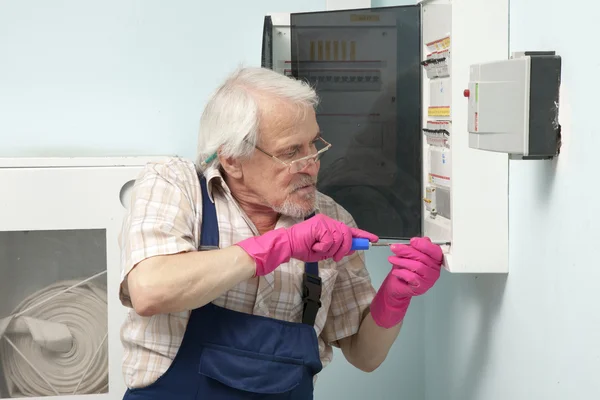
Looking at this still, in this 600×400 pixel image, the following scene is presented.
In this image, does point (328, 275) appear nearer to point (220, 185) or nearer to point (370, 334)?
point (370, 334)

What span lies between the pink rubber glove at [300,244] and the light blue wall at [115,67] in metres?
0.87

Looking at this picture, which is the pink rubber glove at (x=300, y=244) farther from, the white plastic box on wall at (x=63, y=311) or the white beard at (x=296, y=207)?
the white plastic box on wall at (x=63, y=311)

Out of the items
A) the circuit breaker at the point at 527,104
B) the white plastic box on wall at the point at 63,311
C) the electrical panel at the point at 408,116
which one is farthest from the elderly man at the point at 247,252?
the white plastic box on wall at the point at 63,311

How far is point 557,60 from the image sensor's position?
1.22 m

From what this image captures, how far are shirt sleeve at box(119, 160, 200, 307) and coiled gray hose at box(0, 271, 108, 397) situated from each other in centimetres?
62

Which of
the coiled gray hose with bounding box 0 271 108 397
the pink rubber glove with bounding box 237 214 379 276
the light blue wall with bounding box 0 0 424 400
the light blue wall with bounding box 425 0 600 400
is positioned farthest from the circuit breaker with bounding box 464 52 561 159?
the coiled gray hose with bounding box 0 271 108 397

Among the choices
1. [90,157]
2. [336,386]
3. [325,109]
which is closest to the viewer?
[325,109]

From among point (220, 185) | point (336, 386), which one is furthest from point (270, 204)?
point (336, 386)

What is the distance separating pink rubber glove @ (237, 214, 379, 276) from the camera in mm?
1427

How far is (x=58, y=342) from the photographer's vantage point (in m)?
2.12

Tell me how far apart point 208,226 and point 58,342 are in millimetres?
823

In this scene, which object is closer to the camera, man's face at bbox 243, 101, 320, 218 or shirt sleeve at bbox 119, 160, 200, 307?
shirt sleeve at bbox 119, 160, 200, 307

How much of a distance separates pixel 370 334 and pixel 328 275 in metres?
0.16

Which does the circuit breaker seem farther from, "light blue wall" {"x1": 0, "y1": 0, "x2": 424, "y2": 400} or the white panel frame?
"light blue wall" {"x1": 0, "y1": 0, "x2": 424, "y2": 400}
